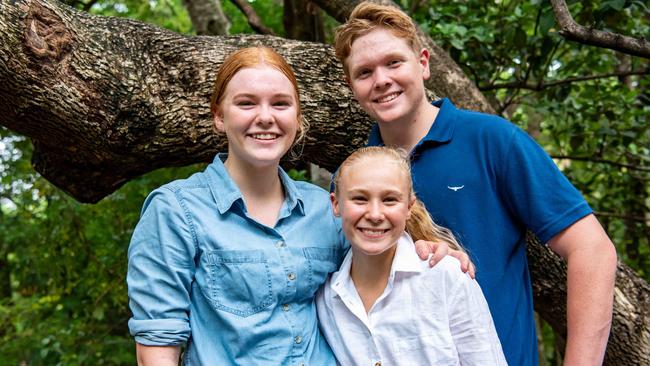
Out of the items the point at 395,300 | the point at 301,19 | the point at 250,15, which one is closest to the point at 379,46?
the point at 395,300

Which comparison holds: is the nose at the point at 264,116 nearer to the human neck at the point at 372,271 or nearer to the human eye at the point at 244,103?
the human eye at the point at 244,103

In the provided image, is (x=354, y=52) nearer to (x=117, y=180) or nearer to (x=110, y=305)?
(x=117, y=180)

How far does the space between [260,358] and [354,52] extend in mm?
1187

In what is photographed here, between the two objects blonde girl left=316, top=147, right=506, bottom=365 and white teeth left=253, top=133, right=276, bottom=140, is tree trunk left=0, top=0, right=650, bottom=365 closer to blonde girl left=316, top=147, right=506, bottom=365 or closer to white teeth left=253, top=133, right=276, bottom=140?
white teeth left=253, top=133, right=276, bottom=140

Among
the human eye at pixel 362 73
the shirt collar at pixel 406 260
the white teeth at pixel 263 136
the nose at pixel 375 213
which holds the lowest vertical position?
the shirt collar at pixel 406 260

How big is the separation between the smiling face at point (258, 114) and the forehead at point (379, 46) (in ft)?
1.34

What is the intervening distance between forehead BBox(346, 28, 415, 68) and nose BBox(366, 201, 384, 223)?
629 millimetres

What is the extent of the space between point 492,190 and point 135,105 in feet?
5.04

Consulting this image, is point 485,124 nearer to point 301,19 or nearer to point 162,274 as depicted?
point 162,274

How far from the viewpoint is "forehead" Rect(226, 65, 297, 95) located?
7.52 ft

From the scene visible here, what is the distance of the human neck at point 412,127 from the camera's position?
2666 mm

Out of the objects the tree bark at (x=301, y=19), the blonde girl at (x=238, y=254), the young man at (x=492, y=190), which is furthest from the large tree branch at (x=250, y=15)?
the blonde girl at (x=238, y=254)

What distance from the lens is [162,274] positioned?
84.1 inches

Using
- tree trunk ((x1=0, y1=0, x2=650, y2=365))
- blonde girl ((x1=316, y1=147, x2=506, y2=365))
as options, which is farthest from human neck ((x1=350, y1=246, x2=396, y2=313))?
tree trunk ((x1=0, y1=0, x2=650, y2=365))
